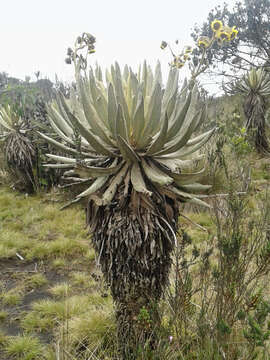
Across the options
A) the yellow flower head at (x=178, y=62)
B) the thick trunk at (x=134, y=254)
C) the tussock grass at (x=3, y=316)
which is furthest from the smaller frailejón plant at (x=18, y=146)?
the thick trunk at (x=134, y=254)

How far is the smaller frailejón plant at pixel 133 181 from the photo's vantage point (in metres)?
1.44

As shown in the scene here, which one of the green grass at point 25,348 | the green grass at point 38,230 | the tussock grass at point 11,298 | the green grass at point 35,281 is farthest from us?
the green grass at point 38,230

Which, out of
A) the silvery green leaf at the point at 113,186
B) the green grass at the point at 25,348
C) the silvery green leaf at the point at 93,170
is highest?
the silvery green leaf at the point at 93,170

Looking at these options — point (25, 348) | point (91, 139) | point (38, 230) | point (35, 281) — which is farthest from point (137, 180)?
point (38, 230)

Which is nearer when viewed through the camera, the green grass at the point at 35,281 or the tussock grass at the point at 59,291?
the tussock grass at the point at 59,291

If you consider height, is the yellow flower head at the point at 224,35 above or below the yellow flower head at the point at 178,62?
above

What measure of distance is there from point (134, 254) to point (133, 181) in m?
0.37

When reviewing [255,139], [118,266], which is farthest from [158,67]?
[255,139]

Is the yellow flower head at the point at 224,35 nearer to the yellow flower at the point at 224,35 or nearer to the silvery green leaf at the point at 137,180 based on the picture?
the yellow flower at the point at 224,35

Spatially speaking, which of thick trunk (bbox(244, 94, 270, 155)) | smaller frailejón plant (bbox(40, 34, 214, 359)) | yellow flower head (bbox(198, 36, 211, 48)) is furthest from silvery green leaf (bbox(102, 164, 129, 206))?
thick trunk (bbox(244, 94, 270, 155))

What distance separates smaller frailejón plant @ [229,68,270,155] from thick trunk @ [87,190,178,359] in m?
6.19

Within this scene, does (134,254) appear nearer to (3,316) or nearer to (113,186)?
(113,186)

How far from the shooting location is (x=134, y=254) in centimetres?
149

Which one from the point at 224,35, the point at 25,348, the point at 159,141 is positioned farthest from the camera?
the point at 224,35
